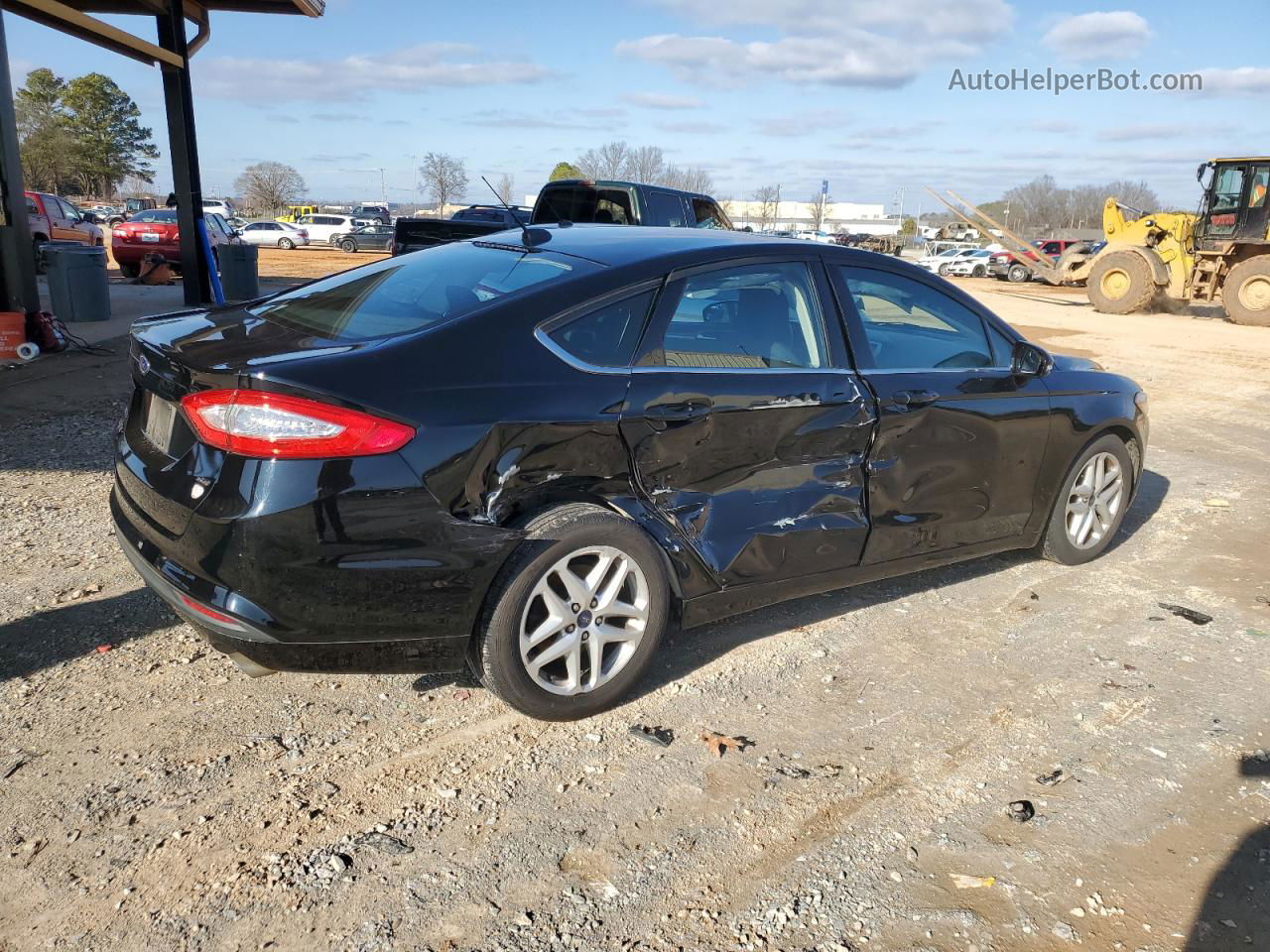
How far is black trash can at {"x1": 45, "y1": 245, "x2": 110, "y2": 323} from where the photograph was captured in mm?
12422

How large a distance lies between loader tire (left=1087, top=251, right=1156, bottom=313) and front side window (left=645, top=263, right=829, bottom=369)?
836 inches

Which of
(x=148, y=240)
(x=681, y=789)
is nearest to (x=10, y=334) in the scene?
(x=681, y=789)

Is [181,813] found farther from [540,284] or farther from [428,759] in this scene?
[540,284]

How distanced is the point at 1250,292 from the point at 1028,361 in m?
19.5

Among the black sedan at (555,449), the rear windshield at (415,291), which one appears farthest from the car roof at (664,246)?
the rear windshield at (415,291)

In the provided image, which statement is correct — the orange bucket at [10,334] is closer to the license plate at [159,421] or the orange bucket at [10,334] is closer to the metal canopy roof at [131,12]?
the metal canopy roof at [131,12]

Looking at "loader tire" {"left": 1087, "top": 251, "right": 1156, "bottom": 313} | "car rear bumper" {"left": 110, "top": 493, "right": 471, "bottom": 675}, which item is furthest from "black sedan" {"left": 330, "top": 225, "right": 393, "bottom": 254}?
"car rear bumper" {"left": 110, "top": 493, "right": 471, "bottom": 675}

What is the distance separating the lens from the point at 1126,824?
2904mm

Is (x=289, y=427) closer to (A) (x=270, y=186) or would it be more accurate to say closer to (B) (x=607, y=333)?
(B) (x=607, y=333)

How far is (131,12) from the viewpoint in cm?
1296

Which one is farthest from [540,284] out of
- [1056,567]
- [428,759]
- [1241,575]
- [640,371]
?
[1241,575]

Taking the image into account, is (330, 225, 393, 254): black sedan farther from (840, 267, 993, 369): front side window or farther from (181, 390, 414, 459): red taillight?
(181, 390, 414, 459): red taillight

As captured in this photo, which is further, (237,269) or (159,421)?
(237,269)

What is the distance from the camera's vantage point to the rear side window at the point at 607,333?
10.4ft
